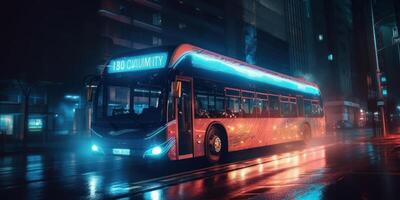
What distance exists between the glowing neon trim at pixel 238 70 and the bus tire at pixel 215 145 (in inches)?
85.8

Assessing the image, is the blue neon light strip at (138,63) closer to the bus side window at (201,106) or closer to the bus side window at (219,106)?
the bus side window at (201,106)

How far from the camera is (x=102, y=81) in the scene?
40.0 ft

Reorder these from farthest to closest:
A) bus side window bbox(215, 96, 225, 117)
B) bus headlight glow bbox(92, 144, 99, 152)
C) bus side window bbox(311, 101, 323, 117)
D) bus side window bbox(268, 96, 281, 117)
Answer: bus side window bbox(311, 101, 323, 117) < bus side window bbox(268, 96, 281, 117) < bus side window bbox(215, 96, 225, 117) < bus headlight glow bbox(92, 144, 99, 152)

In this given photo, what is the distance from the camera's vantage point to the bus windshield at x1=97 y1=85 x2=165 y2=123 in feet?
36.0

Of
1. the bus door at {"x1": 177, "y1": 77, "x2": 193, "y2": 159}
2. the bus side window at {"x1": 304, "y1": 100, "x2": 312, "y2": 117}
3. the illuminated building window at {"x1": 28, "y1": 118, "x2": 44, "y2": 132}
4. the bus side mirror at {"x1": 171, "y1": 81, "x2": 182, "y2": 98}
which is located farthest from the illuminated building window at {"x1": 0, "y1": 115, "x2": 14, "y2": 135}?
the bus side mirror at {"x1": 171, "y1": 81, "x2": 182, "y2": 98}

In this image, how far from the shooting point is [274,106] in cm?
1708

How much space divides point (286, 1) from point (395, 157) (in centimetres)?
7214

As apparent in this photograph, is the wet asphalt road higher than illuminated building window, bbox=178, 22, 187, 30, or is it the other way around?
illuminated building window, bbox=178, 22, 187, 30

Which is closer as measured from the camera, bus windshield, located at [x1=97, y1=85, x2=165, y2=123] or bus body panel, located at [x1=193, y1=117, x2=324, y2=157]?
bus windshield, located at [x1=97, y1=85, x2=165, y2=123]

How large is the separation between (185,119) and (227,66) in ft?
11.3

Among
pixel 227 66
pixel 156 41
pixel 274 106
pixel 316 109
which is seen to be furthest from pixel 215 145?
pixel 156 41

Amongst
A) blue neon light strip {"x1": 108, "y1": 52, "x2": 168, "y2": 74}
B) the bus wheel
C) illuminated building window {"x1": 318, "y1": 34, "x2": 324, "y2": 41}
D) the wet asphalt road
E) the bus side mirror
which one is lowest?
the wet asphalt road

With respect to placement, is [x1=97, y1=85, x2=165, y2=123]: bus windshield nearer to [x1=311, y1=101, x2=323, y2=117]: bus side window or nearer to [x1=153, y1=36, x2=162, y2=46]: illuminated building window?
[x1=311, y1=101, x2=323, y2=117]: bus side window

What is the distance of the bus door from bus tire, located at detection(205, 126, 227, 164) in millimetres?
942
